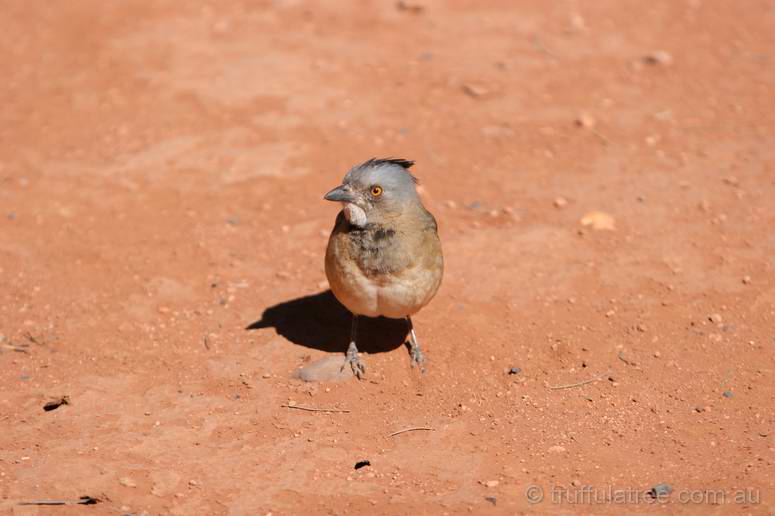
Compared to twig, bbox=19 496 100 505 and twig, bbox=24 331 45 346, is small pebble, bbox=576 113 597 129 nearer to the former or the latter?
twig, bbox=24 331 45 346

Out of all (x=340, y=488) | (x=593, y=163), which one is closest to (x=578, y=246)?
(x=593, y=163)

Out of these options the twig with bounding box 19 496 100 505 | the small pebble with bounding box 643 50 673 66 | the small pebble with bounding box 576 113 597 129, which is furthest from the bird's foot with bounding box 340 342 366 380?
the small pebble with bounding box 643 50 673 66

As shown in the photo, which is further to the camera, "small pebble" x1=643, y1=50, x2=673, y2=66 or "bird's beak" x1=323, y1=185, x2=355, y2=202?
"small pebble" x1=643, y1=50, x2=673, y2=66

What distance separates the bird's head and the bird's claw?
980 millimetres

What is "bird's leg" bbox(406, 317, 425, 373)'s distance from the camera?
6.69 metres

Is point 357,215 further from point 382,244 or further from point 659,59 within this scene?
point 659,59

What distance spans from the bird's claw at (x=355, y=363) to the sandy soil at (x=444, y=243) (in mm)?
84

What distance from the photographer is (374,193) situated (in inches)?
249

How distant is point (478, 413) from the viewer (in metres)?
6.21

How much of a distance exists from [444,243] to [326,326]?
1.50m

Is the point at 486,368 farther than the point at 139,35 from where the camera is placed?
No

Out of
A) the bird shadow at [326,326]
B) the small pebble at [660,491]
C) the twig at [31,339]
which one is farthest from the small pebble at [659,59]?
the twig at [31,339]

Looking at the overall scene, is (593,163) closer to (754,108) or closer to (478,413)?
(754,108)

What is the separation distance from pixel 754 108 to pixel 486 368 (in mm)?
5439
